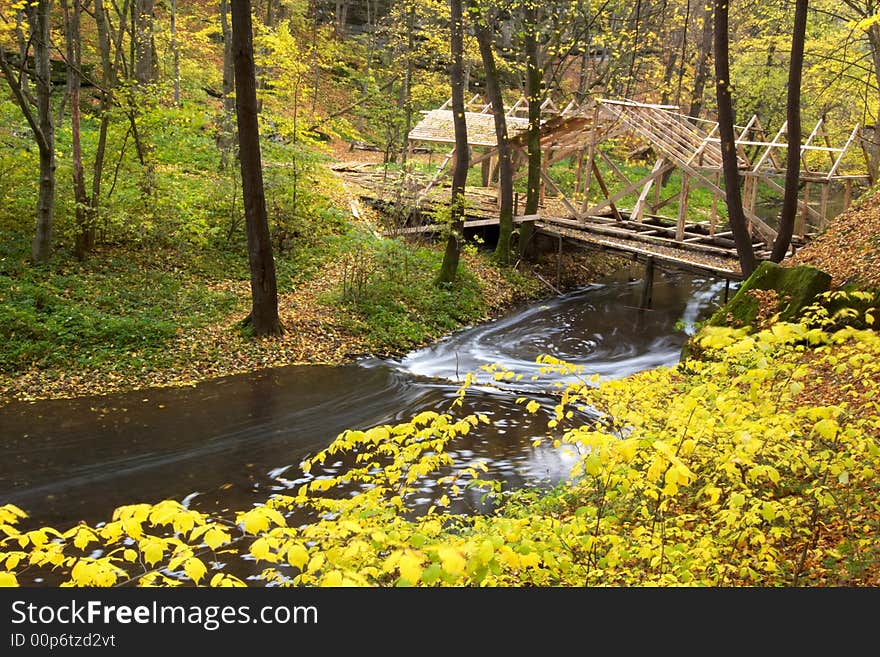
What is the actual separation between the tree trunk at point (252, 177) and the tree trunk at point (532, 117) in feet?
23.7

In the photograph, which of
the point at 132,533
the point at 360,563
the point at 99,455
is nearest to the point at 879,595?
the point at 360,563

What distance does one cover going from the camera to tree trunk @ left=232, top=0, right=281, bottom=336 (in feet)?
34.7

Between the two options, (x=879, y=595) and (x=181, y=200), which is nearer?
(x=879, y=595)

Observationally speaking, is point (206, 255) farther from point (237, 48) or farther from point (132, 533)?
point (132, 533)

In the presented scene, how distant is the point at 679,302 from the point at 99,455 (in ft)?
48.4

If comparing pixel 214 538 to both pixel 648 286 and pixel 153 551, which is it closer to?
pixel 153 551

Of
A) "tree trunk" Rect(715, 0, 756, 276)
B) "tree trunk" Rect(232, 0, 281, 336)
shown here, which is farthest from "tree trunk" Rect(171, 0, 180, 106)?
"tree trunk" Rect(715, 0, 756, 276)

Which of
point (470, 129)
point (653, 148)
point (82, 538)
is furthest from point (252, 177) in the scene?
point (653, 148)

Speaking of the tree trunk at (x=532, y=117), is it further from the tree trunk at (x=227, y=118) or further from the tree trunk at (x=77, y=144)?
the tree trunk at (x=77, y=144)

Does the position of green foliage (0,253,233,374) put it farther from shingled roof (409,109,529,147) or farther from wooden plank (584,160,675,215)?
wooden plank (584,160,675,215)

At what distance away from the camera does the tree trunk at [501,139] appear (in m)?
15.2

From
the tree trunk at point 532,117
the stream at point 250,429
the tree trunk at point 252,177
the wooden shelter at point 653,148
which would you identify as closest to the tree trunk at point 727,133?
the stream at point 250,429

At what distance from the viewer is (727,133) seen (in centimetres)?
1163

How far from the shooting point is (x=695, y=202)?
1113 inches
